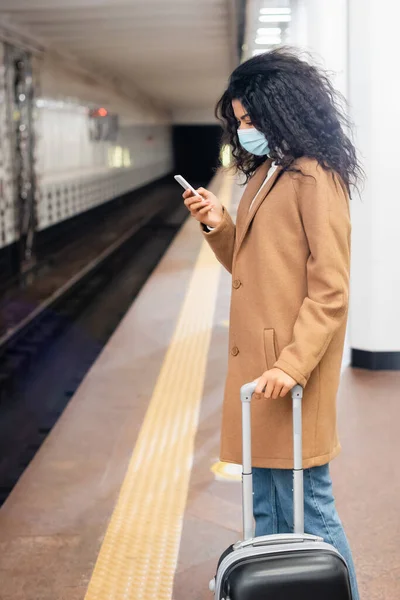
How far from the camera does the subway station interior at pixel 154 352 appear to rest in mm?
2465

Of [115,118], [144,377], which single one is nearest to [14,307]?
[144,377]

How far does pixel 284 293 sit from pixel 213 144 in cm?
3874

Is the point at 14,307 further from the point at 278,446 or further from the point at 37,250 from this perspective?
the point at 278,446

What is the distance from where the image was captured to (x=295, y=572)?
1.57 m

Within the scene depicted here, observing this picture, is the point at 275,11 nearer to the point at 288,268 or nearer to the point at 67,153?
the point at 288,268

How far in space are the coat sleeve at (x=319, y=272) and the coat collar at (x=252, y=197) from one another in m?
0.07

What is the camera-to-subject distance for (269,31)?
28.5ft

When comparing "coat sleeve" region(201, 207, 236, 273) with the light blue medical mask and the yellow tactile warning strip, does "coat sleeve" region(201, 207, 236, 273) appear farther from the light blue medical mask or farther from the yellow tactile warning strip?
the yellow tactile warning strip

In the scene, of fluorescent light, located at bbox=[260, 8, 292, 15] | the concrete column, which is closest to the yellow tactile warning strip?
the concrete column

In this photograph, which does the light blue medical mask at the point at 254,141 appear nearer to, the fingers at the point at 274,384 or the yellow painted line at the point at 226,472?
the fingers at the point at 274,384

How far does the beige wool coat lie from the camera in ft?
5.51

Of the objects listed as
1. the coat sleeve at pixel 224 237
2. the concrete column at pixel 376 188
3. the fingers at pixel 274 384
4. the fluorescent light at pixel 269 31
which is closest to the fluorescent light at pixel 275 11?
the fluorescent light at pixel 269 31

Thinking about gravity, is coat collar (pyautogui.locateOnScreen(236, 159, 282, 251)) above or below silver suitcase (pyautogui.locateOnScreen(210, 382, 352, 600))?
above

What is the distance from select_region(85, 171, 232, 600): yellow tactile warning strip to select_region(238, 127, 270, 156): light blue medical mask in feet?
4.31
